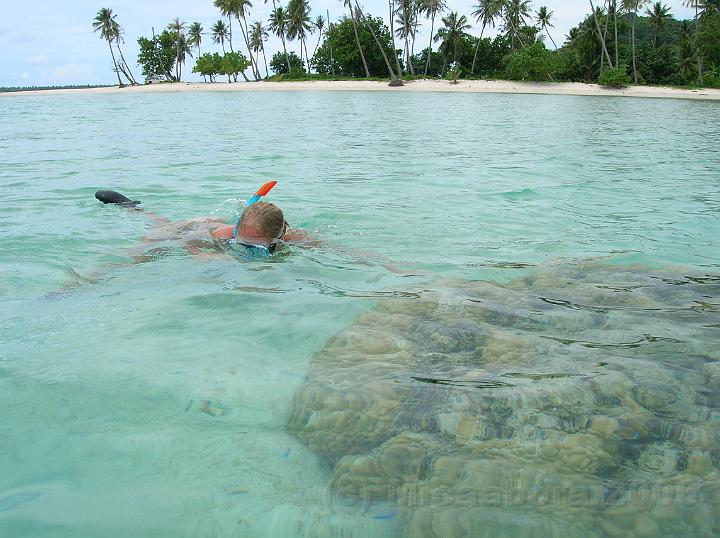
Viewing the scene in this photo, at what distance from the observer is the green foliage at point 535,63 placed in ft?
165

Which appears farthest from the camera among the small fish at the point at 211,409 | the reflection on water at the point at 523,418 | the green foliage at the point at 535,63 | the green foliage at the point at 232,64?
the green foliage at the point at 232,64

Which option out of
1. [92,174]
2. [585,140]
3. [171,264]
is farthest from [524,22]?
[171,264]

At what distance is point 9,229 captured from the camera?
18.2 ft

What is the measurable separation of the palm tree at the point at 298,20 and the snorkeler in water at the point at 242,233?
72.5 m

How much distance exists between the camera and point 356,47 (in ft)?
205

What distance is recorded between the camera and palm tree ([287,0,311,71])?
232ft

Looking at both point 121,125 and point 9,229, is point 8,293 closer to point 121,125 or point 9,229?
point 9,229

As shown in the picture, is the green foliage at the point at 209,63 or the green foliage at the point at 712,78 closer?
the green foliage at the point at 712,78

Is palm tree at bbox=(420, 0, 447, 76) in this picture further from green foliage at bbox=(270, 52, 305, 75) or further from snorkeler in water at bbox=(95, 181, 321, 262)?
snorkeler in water at bbox=(95, 181, 321, 262)

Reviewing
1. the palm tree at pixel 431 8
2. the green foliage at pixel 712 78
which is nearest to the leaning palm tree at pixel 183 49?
the palm tree at pixel 431 8

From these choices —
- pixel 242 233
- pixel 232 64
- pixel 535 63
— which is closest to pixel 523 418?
pixel 242 233

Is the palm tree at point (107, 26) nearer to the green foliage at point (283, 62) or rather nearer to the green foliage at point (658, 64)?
the green foliage at point (283, 62)

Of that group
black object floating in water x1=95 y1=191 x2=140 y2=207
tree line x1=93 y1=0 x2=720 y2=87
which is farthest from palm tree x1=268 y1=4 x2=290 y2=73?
black object floating in water x1=95 y1=191 x2=140 y2=207

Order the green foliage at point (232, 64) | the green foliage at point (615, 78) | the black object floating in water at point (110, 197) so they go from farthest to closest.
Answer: the green foliage at point (232, 64)
the green foliage at point (615, 78)
the black object floating in water at point (110, 197)
